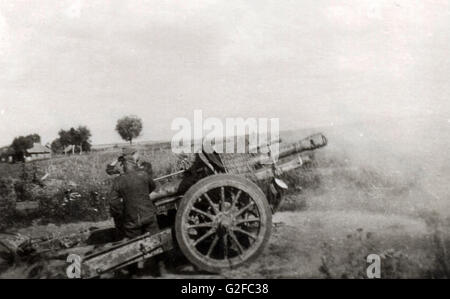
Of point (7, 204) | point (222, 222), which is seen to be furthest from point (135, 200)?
point (7, 204)

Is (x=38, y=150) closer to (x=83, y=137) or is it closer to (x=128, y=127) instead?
(x=83, y=137)

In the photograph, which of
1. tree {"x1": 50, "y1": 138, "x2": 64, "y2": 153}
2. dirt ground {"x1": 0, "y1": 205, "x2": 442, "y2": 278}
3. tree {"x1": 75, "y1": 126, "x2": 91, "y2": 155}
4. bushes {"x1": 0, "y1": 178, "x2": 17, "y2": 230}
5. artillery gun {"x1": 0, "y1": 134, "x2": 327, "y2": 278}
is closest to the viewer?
artillery gun {"x1": 0, "y1": 134, "x2": 327, "y2": 278}

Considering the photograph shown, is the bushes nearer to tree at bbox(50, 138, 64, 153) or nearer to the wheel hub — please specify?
the wheel hub

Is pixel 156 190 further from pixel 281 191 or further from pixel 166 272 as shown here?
pixel 281 191

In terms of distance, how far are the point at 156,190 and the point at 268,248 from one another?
230 centimetres

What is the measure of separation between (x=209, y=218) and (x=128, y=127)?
2458 inches

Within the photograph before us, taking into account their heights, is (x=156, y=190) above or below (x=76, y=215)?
above

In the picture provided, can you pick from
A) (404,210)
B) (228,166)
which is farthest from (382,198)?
(228,166)

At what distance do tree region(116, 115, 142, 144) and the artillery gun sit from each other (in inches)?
2364

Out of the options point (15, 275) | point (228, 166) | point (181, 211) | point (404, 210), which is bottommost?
point (15, 275)

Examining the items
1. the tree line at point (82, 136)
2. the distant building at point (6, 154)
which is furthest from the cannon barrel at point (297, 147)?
the tree line at point (82, 136)

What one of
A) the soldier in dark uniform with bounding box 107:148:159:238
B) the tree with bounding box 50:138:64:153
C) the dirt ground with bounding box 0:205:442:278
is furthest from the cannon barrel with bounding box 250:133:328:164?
the tree with bounding box 50:138:64:153

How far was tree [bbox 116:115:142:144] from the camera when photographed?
216ft
